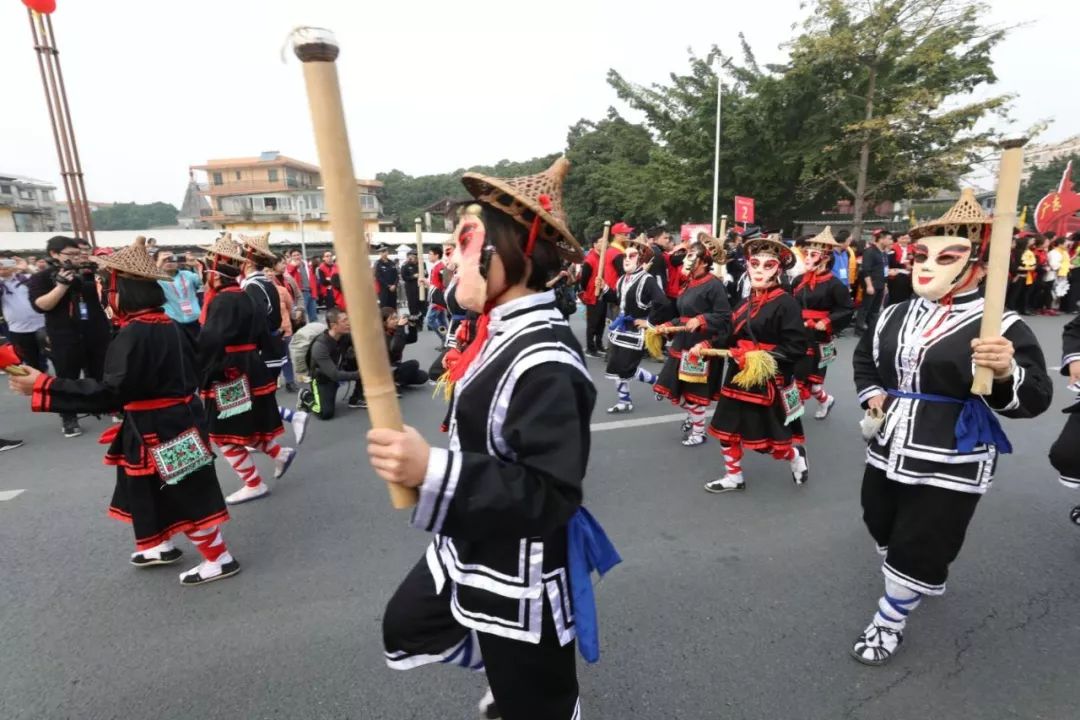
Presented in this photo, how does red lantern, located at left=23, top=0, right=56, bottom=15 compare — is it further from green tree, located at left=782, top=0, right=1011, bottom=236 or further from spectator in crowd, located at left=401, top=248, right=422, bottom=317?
green tree, located at left=782, top=0, right=1011, bottom=236

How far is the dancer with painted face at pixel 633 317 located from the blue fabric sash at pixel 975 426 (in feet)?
11.8

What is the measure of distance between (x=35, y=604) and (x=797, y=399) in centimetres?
493

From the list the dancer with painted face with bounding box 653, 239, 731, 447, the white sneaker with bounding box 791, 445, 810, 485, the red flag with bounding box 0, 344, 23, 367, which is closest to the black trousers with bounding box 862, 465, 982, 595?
the white sneaker with bounding box 791, 445, 810, 485

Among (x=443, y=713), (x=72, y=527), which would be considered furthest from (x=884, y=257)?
(x=72, y=527)

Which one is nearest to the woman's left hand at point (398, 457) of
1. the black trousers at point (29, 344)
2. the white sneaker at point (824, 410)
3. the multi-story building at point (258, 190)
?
the white sneaker at point (824, 410)

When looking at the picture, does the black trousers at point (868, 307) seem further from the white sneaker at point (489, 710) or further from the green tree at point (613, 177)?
the green tree at point (613, 177)

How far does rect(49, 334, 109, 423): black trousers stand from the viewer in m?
6.23

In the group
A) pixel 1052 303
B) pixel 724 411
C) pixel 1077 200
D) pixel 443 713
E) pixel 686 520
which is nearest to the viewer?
pixel 443 713

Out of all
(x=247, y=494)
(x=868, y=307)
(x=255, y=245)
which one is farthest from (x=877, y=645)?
(x=868, y=307)

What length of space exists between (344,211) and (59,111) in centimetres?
898

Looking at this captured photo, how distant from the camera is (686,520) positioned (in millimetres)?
3984

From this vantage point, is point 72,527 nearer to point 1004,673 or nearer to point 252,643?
point 252,643

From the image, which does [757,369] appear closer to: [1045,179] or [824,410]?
[824,410]

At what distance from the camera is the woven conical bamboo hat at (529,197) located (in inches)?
59.3
